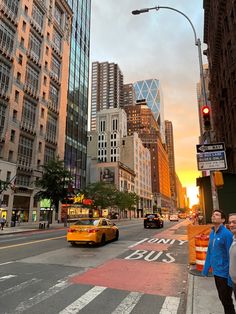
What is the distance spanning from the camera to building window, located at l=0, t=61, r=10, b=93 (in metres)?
41.9

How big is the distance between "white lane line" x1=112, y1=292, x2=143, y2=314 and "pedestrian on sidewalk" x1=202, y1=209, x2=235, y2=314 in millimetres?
2152

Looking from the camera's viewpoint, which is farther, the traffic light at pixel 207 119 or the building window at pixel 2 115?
the building window at pixel 2 115

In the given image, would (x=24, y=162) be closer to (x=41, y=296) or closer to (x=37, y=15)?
(x=37, y=15)

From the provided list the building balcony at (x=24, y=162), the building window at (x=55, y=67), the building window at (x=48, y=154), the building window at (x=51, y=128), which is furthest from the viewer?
the building window at (x=55, y=67)

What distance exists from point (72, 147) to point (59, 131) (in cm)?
961

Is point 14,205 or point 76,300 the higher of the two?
point 14,205

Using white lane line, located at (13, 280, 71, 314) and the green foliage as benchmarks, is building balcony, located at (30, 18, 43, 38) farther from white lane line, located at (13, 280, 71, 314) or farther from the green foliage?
white lane line, located at (13, 280, 71, 314)

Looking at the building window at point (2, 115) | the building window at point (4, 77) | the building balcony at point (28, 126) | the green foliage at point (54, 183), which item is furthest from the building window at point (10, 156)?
the building window at point (4, 77)

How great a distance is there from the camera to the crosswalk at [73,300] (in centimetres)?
580

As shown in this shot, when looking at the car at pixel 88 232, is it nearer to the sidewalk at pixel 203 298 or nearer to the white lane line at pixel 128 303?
the sidewalk at pixel 203 298

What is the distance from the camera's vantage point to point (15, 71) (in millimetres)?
44750

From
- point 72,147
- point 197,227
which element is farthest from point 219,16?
point 72,147

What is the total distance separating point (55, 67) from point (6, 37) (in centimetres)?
1563

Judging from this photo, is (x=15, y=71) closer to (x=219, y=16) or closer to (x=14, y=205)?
(x=14, y=205)
